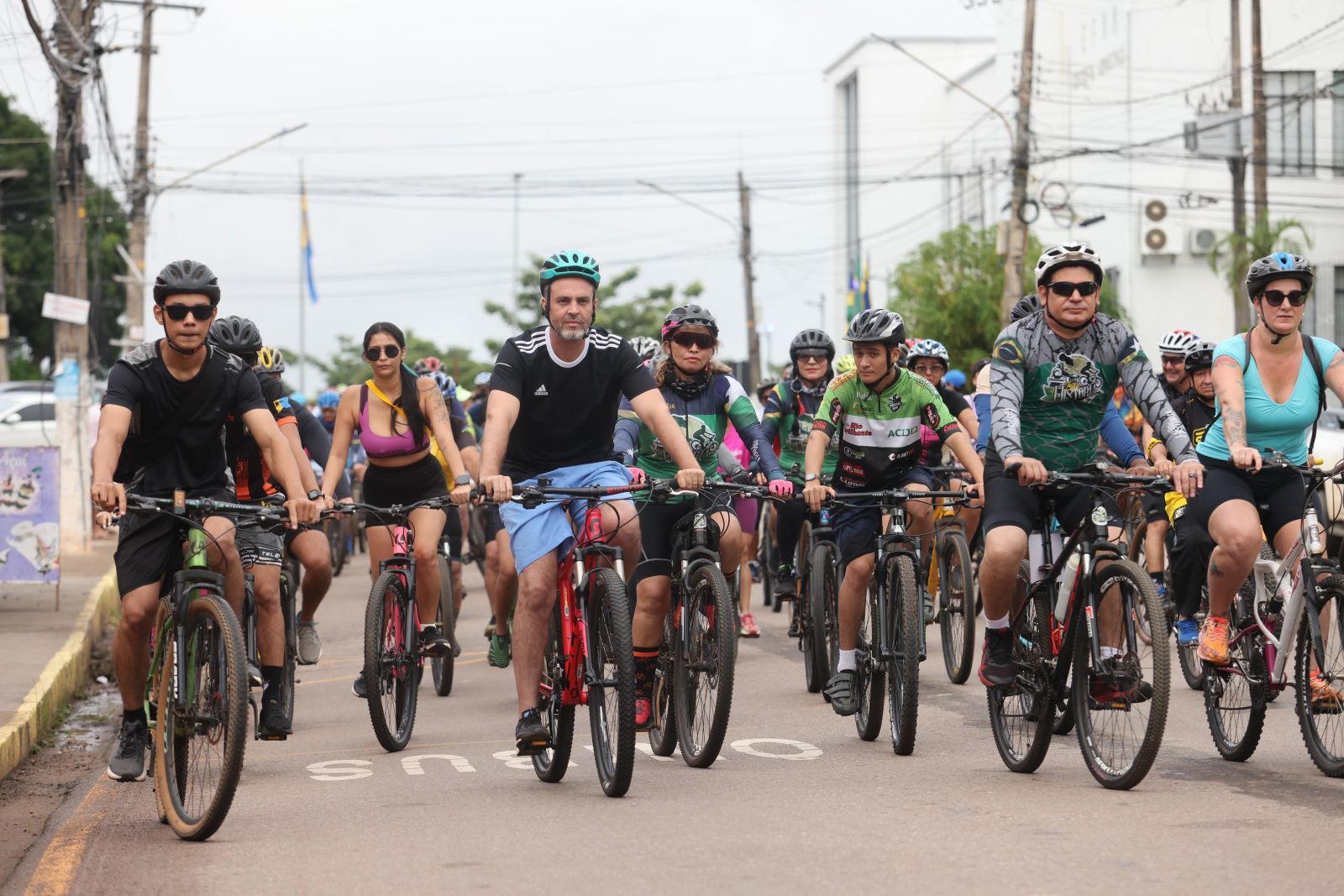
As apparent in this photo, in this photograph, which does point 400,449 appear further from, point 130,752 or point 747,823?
point 747,823

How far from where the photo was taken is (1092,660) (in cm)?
734

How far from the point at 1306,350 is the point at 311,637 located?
18.0 feet

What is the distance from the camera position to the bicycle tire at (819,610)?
35.2ft

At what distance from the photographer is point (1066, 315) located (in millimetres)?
7863

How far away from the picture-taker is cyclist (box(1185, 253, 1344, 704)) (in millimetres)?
7988

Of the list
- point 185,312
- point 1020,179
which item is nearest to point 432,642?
point 185,312

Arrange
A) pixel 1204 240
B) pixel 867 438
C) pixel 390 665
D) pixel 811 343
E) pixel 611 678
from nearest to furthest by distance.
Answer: pixel 611 678
pixel 390 665
pixel 867 438
pixel 811 343
pixel 1204 240

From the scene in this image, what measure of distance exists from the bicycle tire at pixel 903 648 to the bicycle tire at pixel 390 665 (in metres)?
2.35

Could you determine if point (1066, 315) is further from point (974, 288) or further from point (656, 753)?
point (974, 288)

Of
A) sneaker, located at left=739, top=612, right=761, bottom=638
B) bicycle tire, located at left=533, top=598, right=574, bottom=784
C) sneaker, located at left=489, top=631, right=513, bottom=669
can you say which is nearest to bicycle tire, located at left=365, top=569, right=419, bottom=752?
bicycle tire, located at left=533, top=598, right=574, bottom=784

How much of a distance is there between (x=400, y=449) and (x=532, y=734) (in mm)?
3404

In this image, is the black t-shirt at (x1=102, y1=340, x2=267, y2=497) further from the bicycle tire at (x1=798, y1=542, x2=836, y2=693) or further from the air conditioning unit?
the air conditioning unit

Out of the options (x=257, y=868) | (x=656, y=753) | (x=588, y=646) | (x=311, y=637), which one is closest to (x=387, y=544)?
(x=311, y=637)

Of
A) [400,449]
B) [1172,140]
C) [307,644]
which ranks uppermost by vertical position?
[1172,140]
